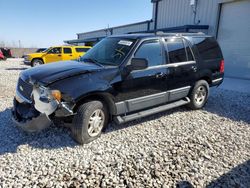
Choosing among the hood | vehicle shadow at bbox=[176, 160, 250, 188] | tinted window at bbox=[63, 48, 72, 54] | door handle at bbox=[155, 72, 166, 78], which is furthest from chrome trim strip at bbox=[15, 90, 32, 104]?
tinted window at bbox=[63, 48, 72, 54]

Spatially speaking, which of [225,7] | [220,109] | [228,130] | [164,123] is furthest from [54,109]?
[225,7]

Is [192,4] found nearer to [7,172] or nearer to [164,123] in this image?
[164,123]

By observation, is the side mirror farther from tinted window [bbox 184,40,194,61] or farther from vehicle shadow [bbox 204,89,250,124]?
vehicle shadow [bbox 204,89,250,124]

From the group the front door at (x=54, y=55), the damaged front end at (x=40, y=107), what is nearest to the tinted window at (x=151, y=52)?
the damaged front end at (x=40, y=107)

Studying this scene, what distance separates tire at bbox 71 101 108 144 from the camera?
3.45 meters

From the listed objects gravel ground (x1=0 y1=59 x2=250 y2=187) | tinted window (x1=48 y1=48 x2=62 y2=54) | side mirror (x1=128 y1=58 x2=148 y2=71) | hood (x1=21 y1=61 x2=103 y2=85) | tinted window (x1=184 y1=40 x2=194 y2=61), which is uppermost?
tinted window (x1=184 y1=40 x2=194 y2=61)

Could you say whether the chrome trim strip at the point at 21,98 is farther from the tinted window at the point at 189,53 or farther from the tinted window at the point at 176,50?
the tinted window at the point at 189,53

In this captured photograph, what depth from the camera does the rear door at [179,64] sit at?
4.70 m

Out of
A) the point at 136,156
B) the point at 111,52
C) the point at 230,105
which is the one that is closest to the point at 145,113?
the point at 136,156

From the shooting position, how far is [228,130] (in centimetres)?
448

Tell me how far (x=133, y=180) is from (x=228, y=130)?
2749mm

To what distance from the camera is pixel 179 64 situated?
487 centimetres

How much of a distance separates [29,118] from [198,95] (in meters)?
4.19

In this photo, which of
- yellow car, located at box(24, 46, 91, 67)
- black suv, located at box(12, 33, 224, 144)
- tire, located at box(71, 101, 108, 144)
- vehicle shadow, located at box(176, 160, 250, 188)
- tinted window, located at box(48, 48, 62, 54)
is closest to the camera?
vehicle shadow, located at box(176, 160, 250, 188)
